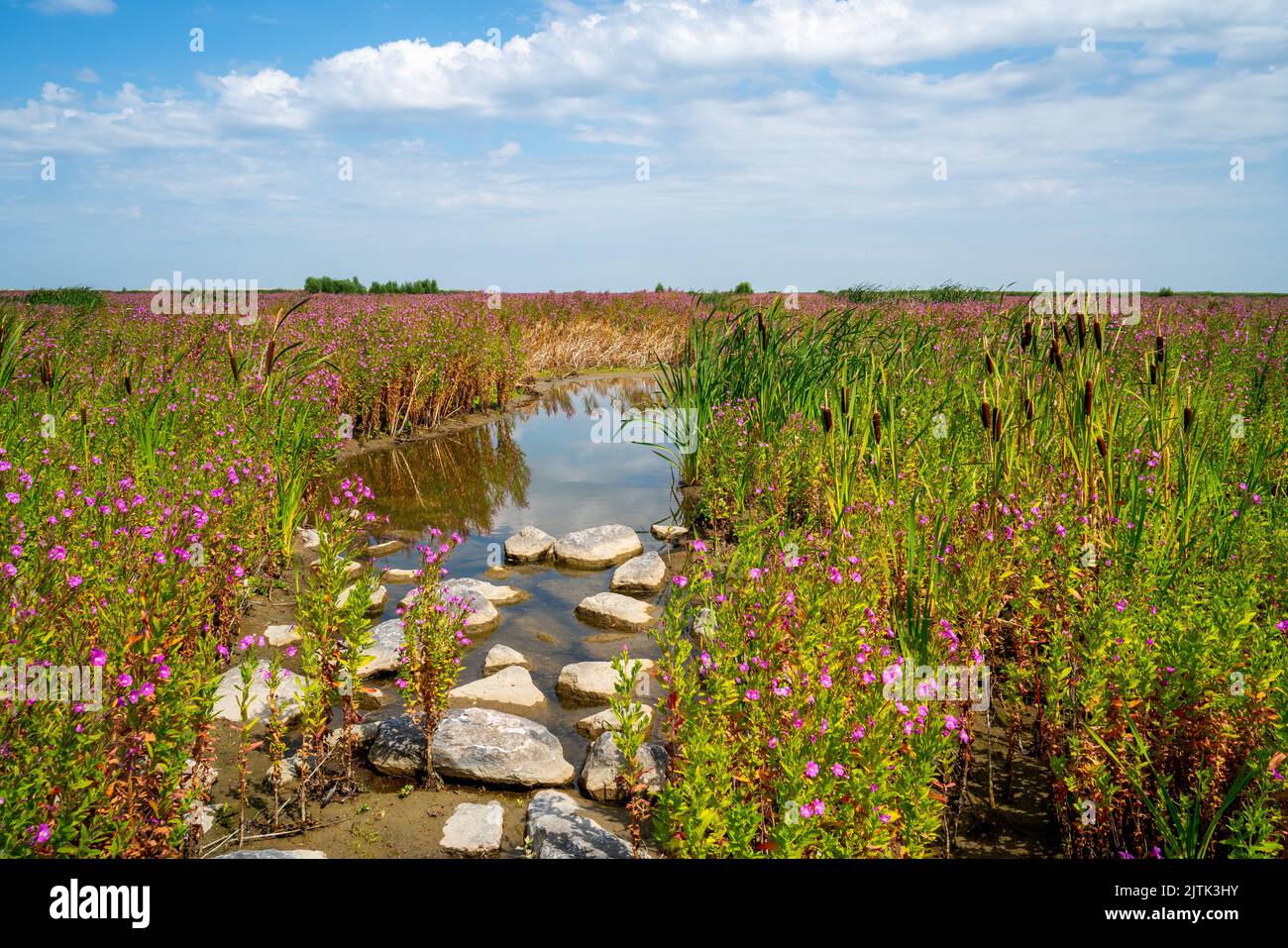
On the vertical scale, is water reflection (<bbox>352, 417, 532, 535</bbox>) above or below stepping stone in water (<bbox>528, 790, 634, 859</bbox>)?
above

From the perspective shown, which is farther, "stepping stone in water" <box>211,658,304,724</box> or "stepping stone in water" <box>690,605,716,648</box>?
"stepping stone in water" <box>211,658,304,724</box>

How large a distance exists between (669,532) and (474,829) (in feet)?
15.4

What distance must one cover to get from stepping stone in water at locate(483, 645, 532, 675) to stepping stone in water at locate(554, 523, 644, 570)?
2.00 metres

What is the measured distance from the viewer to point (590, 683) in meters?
4.84

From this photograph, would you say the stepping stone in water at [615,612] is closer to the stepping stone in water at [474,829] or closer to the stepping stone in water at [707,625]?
the stepping stone in water at [707,625]

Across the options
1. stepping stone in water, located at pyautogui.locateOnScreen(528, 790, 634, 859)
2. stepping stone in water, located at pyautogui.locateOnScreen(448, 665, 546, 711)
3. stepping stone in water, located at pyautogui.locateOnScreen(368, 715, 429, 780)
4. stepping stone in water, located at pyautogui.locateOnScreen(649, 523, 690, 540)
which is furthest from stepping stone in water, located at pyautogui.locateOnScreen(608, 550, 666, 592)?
stepping stone in water, located at pyautogui.locateOnScreen(528, 790, 634, 859)

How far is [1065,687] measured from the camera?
3131 millimetres

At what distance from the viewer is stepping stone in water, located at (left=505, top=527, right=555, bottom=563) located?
728 centimetres

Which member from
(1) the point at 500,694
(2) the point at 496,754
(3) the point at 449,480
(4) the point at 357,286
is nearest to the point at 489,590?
(1) the point at 500,694

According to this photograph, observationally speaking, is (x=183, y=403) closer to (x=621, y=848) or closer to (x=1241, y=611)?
(x=621, y=848)

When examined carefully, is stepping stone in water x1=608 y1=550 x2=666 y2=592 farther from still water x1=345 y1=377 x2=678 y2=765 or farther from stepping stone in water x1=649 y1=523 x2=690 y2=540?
stepping stone in water x1=649 y1=523 x2=690 y2=540

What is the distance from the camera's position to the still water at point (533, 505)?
18.2 feet

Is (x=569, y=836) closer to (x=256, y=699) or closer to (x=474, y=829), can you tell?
(x=474, y=829)

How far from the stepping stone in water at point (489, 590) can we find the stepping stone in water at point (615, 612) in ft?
1.94
